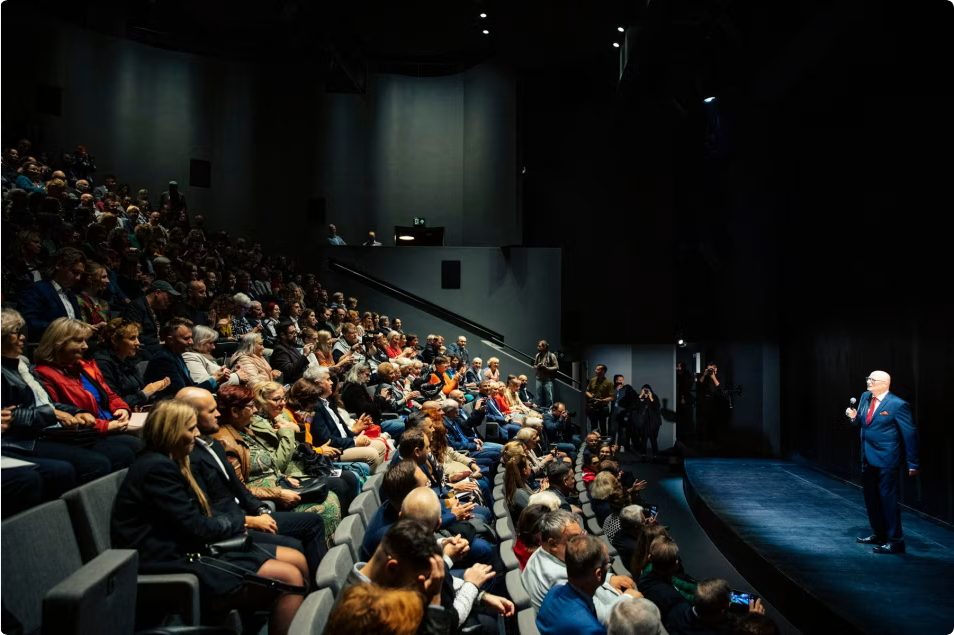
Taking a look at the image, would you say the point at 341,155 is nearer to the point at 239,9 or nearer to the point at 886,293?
the point at 239,9

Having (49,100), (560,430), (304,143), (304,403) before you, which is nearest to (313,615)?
(304,403)

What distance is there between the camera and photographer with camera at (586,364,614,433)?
34.8ft

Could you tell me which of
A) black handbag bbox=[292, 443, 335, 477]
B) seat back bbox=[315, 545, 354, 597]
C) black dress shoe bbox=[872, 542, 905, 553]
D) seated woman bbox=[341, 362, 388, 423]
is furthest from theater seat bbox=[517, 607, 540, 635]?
black dress shoe bbox=[872, 542, 905, 553]

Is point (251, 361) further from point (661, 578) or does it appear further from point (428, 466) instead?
point (661, 578)

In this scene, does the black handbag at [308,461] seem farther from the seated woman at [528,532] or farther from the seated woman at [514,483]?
the seated woman at [514,483]

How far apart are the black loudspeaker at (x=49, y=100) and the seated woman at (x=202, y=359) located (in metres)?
8.52

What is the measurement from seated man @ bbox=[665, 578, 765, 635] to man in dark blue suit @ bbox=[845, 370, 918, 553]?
2883 millimetres

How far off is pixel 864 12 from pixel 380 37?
28.9 ft

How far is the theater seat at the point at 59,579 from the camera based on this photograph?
1.65 m

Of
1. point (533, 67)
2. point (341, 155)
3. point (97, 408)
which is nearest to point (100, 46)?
point (341, 155)

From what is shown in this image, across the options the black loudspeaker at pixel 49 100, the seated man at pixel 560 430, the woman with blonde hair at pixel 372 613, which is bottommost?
the seated man at pixel 560 430

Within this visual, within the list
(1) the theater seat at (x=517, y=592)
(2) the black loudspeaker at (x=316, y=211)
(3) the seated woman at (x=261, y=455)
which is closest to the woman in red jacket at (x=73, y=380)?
(3) the seated woman at (x=261, y=455)

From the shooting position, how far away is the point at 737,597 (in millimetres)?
3613

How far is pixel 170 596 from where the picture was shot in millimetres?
2158
